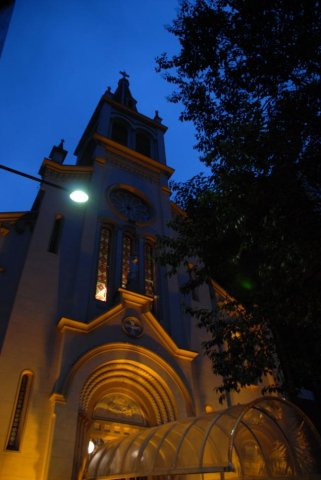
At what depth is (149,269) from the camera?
1499 centimetres

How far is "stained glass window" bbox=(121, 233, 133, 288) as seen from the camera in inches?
542

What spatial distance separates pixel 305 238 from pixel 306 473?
4.57 metres

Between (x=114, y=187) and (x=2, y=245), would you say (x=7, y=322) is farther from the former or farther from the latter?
(x=114, y=187)

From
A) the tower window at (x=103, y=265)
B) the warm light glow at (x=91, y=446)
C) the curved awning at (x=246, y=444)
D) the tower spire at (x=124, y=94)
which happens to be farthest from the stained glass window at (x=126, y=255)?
the tower spire at (x=124, y=94)

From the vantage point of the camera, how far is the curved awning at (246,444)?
264 inches

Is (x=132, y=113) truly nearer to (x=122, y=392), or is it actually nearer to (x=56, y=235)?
(x=56, y=235)

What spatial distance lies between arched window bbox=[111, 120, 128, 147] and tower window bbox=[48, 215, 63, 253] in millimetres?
8889

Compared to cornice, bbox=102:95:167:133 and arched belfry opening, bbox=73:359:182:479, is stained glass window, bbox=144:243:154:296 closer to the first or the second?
arched belfry opening, bbox=73:359:182:479

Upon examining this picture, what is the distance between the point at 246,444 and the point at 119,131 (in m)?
18.9

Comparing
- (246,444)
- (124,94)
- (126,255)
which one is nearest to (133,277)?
(126,255)

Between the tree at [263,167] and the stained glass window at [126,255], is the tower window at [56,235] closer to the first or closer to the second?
the stained glass window at [126,255]

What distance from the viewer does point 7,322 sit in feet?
34.3

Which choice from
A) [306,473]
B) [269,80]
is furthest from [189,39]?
[306,473]

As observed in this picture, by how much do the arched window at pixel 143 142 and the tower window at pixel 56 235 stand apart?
924cm
